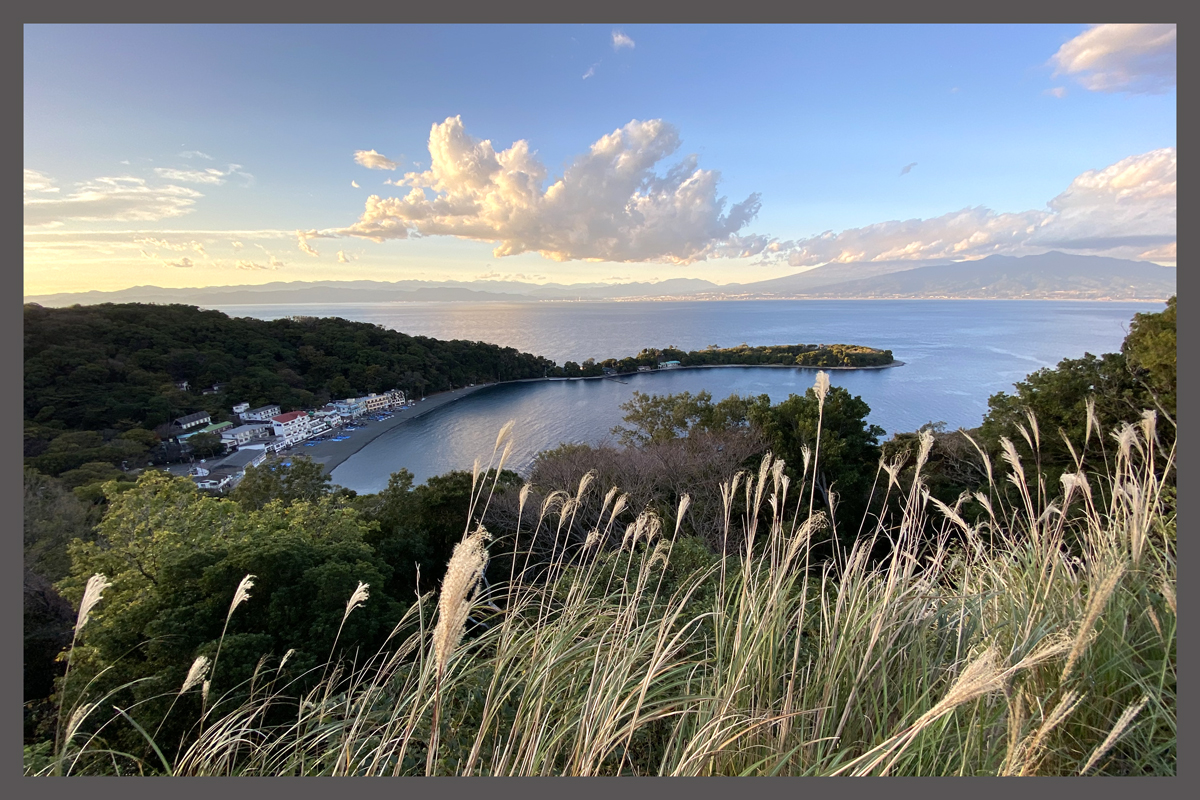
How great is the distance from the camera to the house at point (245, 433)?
13.4m

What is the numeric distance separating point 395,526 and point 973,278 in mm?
13860

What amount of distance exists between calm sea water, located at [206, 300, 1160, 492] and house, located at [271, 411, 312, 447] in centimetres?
164

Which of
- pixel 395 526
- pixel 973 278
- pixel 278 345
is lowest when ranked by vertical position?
pixel 395 526

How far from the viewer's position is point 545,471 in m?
7.71

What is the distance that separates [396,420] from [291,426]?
424 centimetres

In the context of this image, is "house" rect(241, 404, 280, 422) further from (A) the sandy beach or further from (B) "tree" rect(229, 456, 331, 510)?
(B) "tree" rect(229, 456, 331, 510)

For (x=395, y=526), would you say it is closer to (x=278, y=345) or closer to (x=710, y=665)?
(x=710, y=665)

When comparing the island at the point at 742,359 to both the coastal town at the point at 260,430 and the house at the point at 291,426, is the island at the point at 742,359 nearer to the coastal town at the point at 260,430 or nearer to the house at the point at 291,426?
the coastal town at the point at 260,430

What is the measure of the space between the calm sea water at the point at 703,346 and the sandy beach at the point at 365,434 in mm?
303

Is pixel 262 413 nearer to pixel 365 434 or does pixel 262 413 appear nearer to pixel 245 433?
pixel 245 433

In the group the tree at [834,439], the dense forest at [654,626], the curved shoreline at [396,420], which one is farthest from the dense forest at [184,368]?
the tree at [834,439]

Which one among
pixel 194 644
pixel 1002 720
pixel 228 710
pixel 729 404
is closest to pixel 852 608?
pixel 1002 720

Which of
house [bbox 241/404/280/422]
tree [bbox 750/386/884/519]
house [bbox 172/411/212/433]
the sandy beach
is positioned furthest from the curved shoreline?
tree [bbox 750/386/884/519]

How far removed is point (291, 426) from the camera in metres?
15.4
